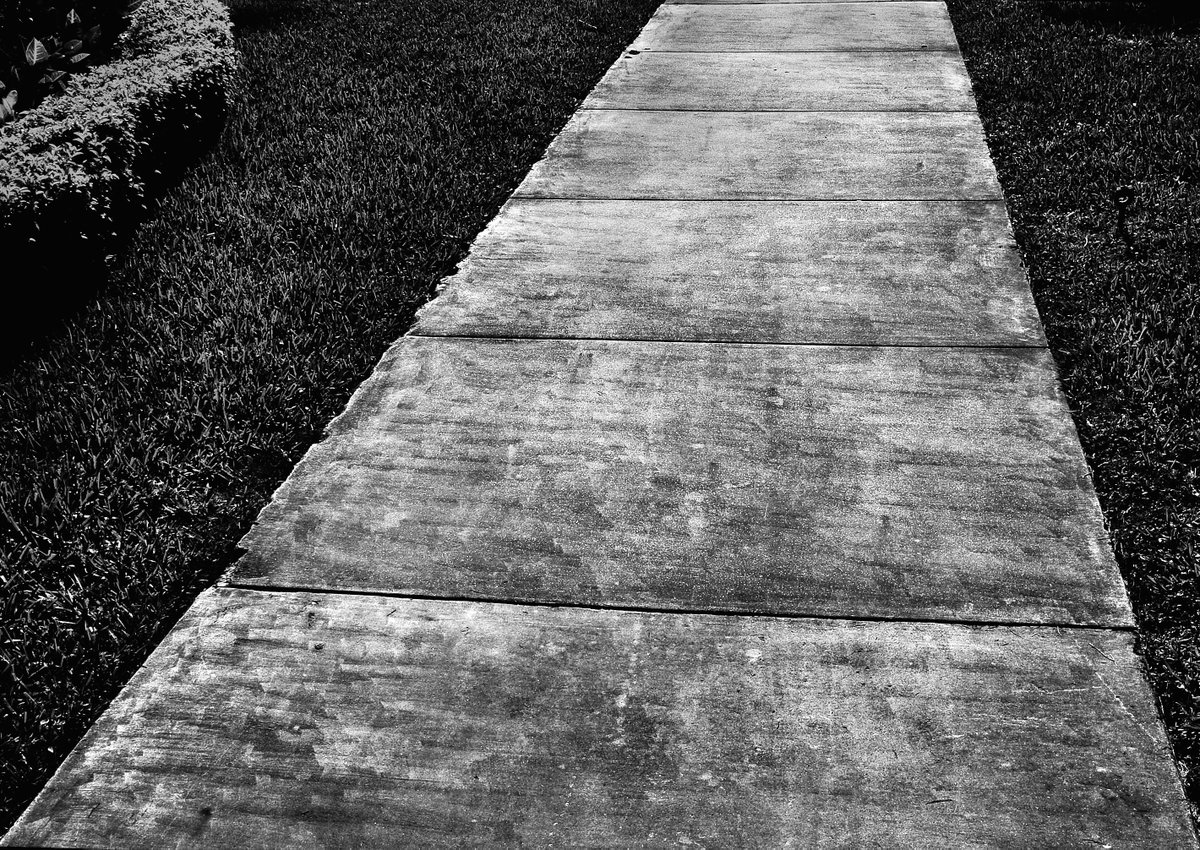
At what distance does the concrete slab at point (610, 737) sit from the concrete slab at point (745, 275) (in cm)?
176

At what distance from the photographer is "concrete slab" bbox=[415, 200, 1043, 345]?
14.2 ft

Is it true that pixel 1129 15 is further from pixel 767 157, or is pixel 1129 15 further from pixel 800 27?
pixel 767 157

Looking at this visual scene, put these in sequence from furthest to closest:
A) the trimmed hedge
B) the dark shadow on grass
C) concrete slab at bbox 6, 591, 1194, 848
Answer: the dark shadow on grass
the trimmed hedge
concrete slab at bbox 6, 591, 1194, 848

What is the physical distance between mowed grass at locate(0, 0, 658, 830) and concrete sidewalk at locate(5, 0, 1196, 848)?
0.17m

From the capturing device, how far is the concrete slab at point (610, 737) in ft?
7.58

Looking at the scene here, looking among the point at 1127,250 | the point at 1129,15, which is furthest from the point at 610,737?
the point at 1129,15

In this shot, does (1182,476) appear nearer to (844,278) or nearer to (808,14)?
(844,278)

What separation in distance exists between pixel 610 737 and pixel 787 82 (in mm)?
6130

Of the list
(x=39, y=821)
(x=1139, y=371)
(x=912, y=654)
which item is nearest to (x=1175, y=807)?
(x=912, y=654)

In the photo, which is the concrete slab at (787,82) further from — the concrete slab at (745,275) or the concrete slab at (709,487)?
the concrete slab at (709,487)

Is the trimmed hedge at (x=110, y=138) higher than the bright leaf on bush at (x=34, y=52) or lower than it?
lower

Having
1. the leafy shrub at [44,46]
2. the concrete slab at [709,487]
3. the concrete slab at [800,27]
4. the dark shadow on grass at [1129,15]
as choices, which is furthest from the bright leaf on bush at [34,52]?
the dark shadow on grass at [1129,15]

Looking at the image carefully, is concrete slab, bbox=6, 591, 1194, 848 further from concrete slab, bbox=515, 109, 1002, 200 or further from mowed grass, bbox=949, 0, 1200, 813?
concrete slab, bbox=515, 109, 1002, 200

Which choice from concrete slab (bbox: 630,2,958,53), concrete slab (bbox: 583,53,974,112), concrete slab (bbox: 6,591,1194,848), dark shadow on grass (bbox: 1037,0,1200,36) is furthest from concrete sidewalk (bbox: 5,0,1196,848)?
dark shadow on grass (bbox: 1037,0,1200,36)
